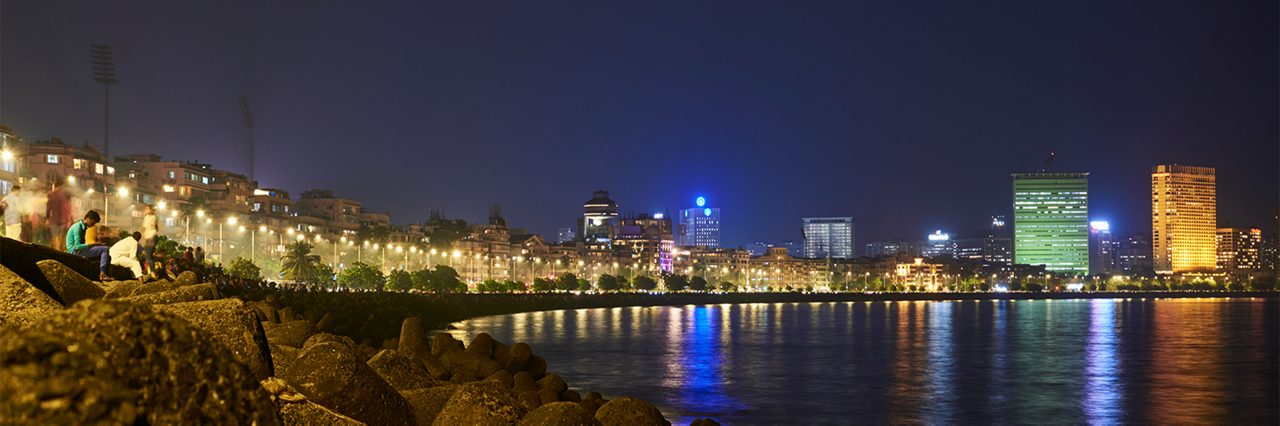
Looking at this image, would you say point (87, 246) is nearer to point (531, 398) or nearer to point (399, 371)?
point (531, 398)

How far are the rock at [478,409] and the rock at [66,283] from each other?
384 cm

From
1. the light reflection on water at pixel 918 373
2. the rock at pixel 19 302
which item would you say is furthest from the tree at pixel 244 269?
the rock at pixel 19 302

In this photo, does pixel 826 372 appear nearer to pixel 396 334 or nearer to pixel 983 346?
pixel 396 334

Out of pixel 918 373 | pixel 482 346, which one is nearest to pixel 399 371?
pixel 482 346

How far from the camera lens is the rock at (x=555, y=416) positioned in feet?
32.4

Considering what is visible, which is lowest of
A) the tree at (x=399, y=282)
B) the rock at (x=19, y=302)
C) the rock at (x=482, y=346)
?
the tree at (x=399, y=282)

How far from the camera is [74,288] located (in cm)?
1136

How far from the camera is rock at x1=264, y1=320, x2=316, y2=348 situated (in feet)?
49.8

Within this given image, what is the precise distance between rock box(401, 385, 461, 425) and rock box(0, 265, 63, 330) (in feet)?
14.9

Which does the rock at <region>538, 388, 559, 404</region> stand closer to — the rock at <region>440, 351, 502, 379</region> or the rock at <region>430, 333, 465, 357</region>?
the rock at <region>440, 351, 502, 379</region>

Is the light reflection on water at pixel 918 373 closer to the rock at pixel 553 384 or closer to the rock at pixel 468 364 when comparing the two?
the rock at pixel 468 364

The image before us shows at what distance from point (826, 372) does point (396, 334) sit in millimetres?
18438

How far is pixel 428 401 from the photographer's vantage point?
11.5 m

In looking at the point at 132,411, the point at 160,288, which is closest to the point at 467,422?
the point at 160,288
